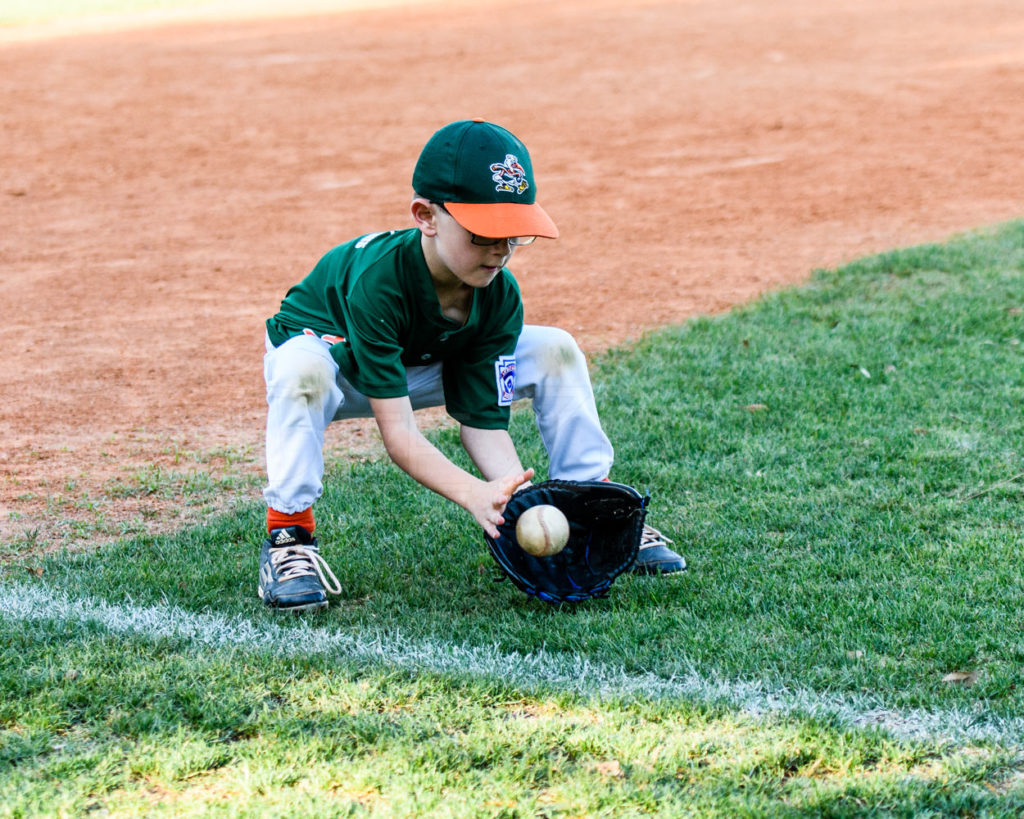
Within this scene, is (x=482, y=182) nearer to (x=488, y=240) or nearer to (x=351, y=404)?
(x=488, y=240)

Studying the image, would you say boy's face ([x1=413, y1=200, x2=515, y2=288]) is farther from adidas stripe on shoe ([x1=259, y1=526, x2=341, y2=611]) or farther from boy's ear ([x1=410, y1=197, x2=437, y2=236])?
adidas stripe on shoe ([x1=259, y1=526, x2=341, y2=611])

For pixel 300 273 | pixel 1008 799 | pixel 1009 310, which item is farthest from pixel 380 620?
pixel 300 273

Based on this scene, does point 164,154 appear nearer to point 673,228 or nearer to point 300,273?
point 300,273

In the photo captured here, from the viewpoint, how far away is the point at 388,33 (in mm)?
17469

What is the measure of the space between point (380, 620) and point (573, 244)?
5.46 metres

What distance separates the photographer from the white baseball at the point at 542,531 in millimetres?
3059

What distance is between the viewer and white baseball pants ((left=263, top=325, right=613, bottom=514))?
3.24 metres

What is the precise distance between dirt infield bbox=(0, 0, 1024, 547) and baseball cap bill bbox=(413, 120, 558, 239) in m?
1.76

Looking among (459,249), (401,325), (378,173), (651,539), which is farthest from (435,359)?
(378,173)

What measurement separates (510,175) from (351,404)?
2.85 ft

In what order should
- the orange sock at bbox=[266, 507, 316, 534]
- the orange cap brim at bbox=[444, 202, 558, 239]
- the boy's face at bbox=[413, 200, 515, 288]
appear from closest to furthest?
the orange cap brim at bbox=[444, 202, 558, 239] → the boy's face at bbox=[413, 200, 515, 288] → the orange sock at bbox=[266, 507, 316, 534]

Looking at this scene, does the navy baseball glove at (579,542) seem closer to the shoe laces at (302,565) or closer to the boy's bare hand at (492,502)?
the boy's bare hand at (492,502)

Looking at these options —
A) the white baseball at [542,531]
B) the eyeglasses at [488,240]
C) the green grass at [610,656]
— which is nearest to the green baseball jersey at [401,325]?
the eyeglasses at [488,240]

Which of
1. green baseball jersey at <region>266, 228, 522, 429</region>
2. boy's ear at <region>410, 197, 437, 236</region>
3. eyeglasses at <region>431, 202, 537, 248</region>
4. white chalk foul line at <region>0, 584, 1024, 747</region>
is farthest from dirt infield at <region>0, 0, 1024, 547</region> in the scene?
eyeglasses at <region>431, 202, 537, 248</region>
